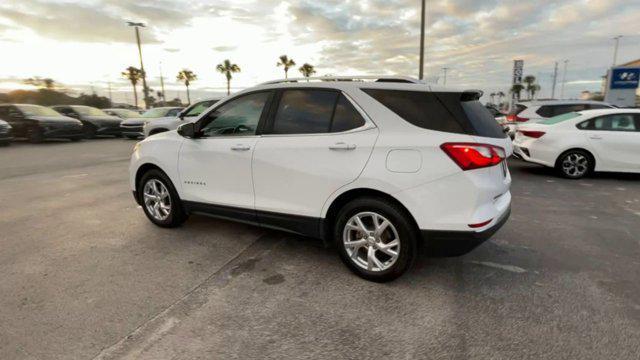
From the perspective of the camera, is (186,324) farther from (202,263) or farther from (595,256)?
(595,256)

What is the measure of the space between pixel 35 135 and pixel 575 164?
17.8 m

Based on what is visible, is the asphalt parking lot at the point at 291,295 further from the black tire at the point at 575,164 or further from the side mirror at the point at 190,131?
the black tire at the point at 575,164

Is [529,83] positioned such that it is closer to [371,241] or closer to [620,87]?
[620,87]

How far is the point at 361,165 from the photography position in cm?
313

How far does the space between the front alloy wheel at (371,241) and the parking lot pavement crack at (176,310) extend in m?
1.02

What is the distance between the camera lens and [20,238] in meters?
4.37

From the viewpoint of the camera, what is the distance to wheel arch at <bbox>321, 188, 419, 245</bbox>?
10.2 feet

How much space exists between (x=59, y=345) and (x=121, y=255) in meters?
1.49

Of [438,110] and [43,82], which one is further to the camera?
[43,82]

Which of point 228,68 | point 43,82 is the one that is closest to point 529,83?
point 228,68

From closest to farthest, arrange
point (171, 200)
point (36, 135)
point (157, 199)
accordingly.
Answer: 1. point (171, 200)
2. point (157, 199)
3. point (36, 135)

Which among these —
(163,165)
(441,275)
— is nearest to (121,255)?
(163,165)

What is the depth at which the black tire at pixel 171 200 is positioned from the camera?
14.7 feet

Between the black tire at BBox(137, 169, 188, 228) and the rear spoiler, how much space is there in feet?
10.6
